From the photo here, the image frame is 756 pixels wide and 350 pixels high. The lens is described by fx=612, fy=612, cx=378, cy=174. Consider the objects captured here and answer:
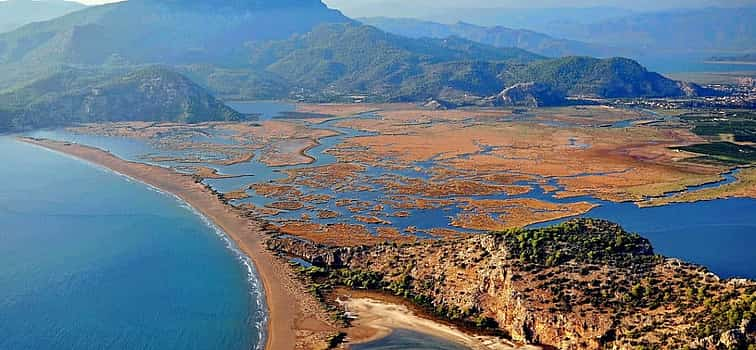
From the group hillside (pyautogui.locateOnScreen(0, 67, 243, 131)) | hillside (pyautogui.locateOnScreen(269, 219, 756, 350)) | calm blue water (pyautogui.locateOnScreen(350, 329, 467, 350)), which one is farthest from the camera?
hillside (pyautogui.locateOnScreen(0, 67, 243, 131))

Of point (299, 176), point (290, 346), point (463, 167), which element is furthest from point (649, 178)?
point (290, 346)

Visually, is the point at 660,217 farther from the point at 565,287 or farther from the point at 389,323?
the point at 389,323

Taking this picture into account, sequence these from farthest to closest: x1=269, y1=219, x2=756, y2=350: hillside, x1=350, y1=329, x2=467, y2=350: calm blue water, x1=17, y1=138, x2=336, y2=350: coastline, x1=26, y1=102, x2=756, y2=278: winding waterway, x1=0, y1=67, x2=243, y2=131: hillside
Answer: x1=0, y1=67, x2=243, y2=131: hillside → x1=26, y1=102, x2=756, y2=278: winding waterway → x1=17, y1=138, x2=336, y2=350: coastline → x1=350, y1=329, x2=467, y2=350: calm blue water → x1=269, y1=219, x2=756, y2=350: hillside

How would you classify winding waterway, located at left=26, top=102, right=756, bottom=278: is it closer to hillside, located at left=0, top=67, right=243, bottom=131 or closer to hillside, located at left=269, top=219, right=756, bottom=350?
hillside, located at left=269, top=219, right=756, bottom=350

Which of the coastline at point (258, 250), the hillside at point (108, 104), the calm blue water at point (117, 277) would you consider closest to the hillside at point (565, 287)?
the coastline at point (258, 250)

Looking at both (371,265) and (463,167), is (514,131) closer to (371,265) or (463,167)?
(463,167)

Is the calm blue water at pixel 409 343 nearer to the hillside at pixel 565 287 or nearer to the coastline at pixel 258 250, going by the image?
the hillside at pixel 565 287

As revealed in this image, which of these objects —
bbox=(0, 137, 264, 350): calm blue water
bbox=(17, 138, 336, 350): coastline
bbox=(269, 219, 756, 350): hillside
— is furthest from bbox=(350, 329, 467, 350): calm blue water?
bbox=(0, 137, 264, 350): calm blue water
